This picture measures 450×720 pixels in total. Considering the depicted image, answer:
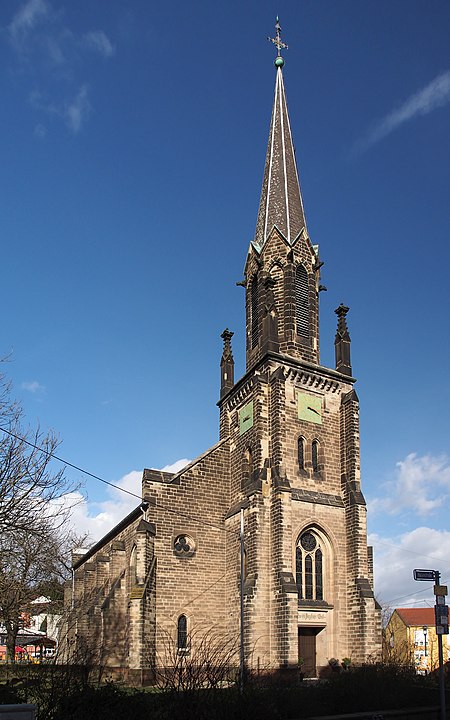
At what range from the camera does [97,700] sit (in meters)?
11.0

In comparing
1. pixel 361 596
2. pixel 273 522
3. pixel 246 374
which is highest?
pixel 246 374

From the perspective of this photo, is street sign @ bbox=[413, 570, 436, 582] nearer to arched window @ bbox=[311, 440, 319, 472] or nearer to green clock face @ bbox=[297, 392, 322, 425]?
arched window @ bbox=[311, 440, 319, 472]

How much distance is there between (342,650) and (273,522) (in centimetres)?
632

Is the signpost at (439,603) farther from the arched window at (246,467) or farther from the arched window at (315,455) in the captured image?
the arched window at (246,467)

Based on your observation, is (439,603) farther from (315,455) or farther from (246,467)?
(246,467)

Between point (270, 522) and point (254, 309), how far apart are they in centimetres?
1164

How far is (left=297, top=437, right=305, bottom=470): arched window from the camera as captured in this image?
30714mm

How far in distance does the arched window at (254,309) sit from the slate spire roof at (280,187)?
223cm

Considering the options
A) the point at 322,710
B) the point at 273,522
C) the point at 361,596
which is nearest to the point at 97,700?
the point at 322,710

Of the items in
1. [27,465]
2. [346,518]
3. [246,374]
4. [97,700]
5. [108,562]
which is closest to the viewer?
[97,700]

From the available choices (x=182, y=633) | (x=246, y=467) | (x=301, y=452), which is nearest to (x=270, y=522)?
(x=246, y=467)

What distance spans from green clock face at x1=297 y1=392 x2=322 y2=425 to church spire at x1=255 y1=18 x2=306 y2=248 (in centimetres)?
832

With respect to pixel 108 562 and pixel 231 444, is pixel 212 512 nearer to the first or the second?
pixel 231 444

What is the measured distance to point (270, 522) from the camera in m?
28.6
